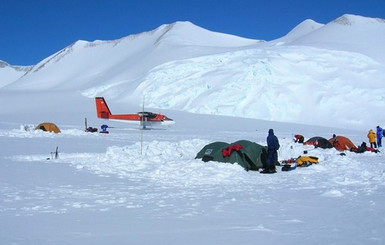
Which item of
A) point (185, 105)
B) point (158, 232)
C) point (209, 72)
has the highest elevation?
point (209, 72)

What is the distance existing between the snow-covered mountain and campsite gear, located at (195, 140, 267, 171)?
24033mm

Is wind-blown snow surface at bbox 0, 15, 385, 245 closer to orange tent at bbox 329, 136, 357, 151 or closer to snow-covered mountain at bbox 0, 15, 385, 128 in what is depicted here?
orange tent at bbox 329, 136, 357, 151

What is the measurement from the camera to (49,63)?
88.9m

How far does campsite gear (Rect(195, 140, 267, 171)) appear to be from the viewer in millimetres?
10633

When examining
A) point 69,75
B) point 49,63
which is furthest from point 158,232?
point 49,63

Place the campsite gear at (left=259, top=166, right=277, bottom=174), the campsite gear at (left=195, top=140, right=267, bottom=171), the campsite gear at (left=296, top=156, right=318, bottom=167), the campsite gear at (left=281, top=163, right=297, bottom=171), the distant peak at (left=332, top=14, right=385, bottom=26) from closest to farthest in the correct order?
1. the campsite gear at (left=259, top=166, right=277, bottom=174)
2. the campsite gear at (left=281, top=163, right=297, bottom=171)
3. the campsite gear at (left=195, top=140, right=267, bottom=171)
4. the campsite gear at (left=296, top=156, right=318, bottom=167)
5. the distant peak at (left=332, top=14, right=385, bottom=26)

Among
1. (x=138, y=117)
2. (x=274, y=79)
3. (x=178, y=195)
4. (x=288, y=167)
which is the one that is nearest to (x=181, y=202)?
(x=178, y=195)

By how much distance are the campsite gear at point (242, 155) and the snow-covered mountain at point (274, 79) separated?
78.8ft

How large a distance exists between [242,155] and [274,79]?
1187 inches

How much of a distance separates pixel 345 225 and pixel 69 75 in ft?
249

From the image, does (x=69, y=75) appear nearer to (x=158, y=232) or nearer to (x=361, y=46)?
(x=361, y=46)

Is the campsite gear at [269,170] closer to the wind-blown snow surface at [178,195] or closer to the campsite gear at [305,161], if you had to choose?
the wind-blown snow surface at [178,195]

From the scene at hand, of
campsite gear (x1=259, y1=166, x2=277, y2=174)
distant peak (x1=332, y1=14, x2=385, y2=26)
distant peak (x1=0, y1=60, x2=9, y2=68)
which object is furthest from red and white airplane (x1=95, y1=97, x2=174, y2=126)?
distant peak (x1=0, y1=60, x2=9, y2=68)

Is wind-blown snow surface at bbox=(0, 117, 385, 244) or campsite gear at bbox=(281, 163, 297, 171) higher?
campsite gear at bbox=(281, 163, 297, 171)
